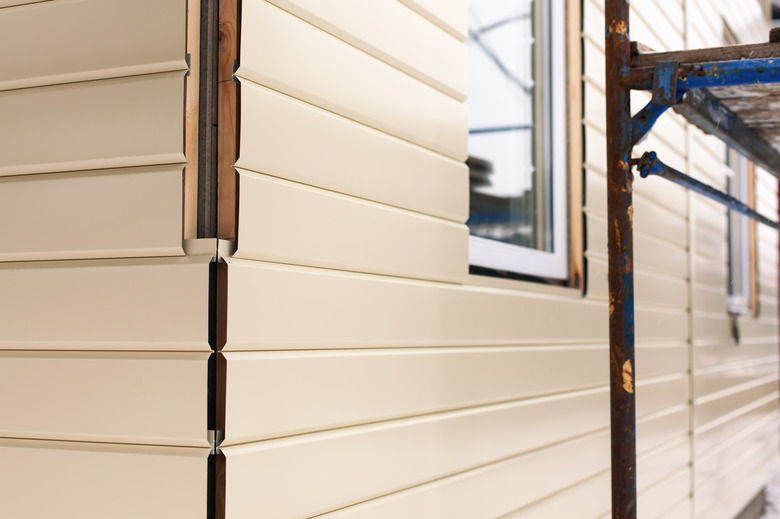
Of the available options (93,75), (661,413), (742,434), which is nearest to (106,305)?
(93,75)

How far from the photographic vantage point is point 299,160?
1353 mm

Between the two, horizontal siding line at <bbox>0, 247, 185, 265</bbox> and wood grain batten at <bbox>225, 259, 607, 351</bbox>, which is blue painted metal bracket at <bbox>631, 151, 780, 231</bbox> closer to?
wood grain batten at <bbox>225, 259, 607, 351</bbox>

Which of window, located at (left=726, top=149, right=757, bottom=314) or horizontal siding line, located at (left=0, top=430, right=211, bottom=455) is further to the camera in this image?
window, located at (left=726, top=149, right=757, bottom=314)

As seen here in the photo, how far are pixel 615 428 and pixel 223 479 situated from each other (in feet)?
3.08

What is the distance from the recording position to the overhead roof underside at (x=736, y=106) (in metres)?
1.68

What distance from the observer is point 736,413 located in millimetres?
4602

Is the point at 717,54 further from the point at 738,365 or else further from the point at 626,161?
the point at 738,365

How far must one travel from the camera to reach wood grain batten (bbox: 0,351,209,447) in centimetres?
115

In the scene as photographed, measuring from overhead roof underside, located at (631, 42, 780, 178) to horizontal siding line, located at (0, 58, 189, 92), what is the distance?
103 cm

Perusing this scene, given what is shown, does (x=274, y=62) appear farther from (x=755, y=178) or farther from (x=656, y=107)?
(x=755, y=178)

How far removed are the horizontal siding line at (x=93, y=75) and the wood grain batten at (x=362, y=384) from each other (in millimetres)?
432

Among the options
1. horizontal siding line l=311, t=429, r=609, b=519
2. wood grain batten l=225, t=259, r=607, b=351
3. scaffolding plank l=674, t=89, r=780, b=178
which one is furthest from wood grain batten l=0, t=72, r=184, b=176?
scaffolding plank l=674, t=89, r=780, b=178

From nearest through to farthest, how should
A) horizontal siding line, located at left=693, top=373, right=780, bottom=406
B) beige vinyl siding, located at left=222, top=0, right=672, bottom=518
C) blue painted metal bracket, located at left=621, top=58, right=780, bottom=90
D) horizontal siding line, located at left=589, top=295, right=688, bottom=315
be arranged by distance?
beige vinyl siding, located at left=222, top=0, right=672, bottom=518 < blue painted metal bracket, located at left=621, top=58, right=780, bottom=90 < horizontal siding line, located at left=589, top=295, right=688, bottom=315 < horizontal siding line, located at left=693, top=373, right=780, bottom=406

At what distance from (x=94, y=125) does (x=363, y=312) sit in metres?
0.57
